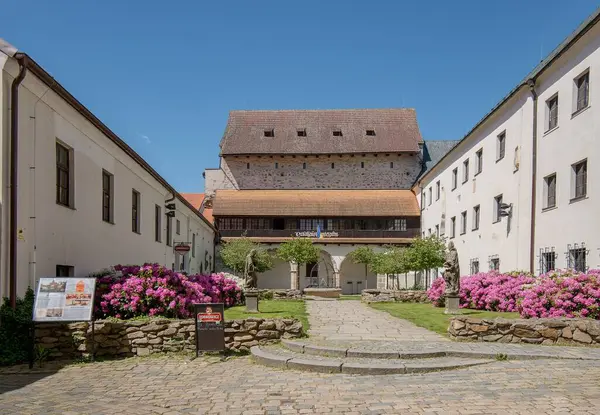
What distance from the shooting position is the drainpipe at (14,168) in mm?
9289

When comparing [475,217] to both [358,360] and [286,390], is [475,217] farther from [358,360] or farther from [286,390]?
[286,390]

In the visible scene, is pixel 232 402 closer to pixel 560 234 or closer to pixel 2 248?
pixel 2 248

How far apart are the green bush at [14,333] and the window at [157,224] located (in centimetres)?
1151

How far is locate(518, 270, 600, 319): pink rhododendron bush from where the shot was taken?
12.0 m

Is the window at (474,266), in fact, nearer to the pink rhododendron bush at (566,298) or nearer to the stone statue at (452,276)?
the stone statue at (452,276)

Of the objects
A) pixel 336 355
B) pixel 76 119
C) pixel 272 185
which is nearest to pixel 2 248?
pixel 76 119

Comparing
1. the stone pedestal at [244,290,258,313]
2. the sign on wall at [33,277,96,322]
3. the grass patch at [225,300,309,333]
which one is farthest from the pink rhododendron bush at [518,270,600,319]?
the sign on wall at [33,277,96,322]

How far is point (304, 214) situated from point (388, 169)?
370 inches

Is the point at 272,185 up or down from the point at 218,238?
up

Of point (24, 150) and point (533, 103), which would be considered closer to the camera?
point (24, 150)

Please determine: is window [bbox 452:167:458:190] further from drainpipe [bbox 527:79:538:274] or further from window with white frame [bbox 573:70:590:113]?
window with white frame [bbox 573:70:590:113]

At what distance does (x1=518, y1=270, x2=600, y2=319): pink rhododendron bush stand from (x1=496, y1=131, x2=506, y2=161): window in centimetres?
920

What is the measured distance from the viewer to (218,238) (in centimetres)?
3900

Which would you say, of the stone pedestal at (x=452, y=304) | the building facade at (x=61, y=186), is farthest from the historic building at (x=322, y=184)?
the stone pedestal at (x=452, y=304)
